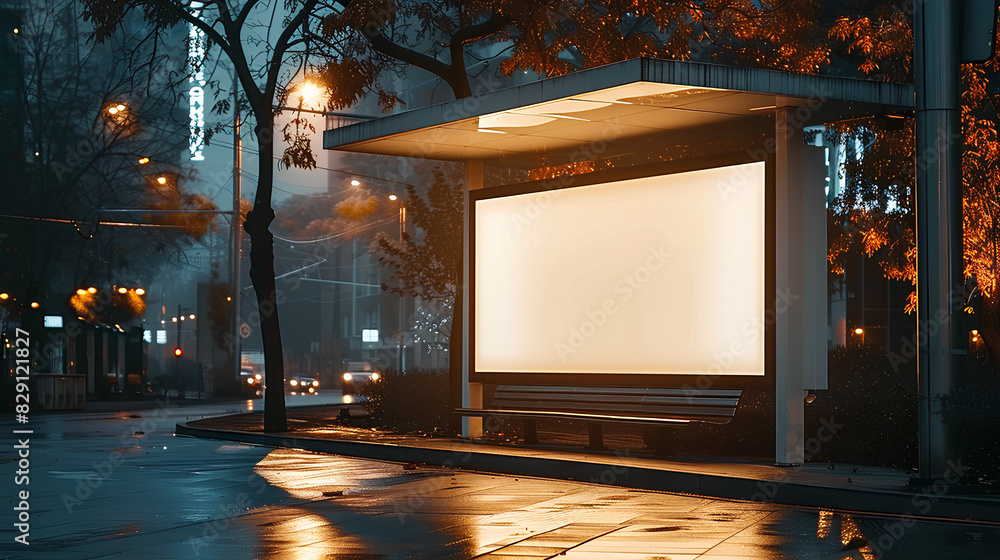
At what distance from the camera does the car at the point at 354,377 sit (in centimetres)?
3984

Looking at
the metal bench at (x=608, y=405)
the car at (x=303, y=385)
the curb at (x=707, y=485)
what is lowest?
the car at (x=303, y=385)

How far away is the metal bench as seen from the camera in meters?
13.6

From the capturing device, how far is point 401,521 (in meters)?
9.37

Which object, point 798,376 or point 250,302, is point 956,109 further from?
point 250,302

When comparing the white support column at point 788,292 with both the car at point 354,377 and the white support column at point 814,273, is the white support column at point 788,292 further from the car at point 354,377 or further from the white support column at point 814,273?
the car at point 354,377

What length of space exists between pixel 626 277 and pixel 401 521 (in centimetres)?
641

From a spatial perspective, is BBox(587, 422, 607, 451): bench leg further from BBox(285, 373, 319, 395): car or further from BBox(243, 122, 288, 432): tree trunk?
BBox(285, 373, 319, 395): car

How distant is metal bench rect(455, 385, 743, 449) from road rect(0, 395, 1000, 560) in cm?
183

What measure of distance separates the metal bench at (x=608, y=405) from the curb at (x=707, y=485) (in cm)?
113

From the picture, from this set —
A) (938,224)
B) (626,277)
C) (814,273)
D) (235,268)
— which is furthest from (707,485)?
(235,268)

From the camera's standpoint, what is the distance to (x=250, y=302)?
231ft

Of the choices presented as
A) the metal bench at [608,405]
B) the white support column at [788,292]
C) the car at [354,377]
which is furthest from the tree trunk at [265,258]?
the white support column at [788,292]

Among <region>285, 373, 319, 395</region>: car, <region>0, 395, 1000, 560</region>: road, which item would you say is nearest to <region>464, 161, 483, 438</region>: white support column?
<region>0, 395, 1000, 560</region>: road

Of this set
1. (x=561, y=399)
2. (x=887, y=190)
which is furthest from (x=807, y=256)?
(x=887, y=190)
